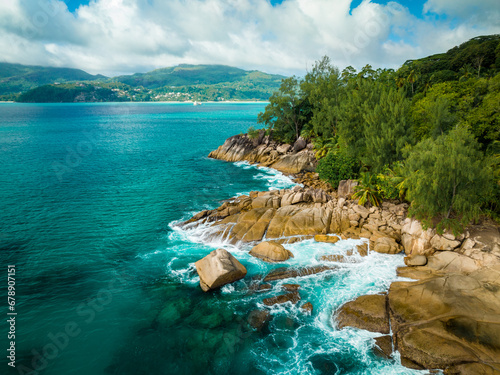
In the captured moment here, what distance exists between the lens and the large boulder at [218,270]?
75.4 feet

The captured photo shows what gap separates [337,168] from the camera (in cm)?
4203

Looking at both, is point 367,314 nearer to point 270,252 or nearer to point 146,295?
point 270,252

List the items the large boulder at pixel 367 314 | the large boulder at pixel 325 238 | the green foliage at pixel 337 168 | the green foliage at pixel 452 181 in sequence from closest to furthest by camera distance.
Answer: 1. the large boulder at pixel 367 314
2. the green foliage at pixel 452 181
3. the large boulder at pixel 325 238
4. the green foliage at pixel 337 168

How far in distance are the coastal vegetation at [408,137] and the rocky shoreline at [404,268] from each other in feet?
7.68

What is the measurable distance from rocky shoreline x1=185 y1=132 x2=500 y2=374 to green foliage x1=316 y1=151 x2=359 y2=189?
202 cm

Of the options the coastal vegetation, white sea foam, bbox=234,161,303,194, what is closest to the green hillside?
the coastal vegetation

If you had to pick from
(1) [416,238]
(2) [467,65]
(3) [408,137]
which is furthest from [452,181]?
(2) [467,65]

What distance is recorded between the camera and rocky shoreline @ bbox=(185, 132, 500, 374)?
16.5 meters

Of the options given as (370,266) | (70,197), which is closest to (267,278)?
Answer: (370,266)

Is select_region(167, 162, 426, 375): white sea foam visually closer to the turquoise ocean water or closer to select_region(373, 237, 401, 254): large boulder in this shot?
the turquoise ocean water

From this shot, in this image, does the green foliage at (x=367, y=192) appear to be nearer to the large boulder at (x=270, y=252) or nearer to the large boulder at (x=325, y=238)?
the large boulder at (x=325, y=238)

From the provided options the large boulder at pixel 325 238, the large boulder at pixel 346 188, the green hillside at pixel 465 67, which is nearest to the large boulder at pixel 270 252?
the large boulder at pixel 325 238

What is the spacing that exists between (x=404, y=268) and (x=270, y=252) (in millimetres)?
12516

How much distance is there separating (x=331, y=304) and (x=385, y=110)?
2839cm
